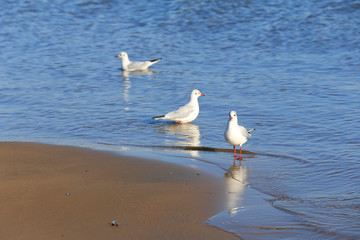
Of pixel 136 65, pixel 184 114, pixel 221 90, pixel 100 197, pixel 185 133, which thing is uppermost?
Result: pixel 136 65

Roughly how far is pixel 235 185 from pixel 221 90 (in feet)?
18.3

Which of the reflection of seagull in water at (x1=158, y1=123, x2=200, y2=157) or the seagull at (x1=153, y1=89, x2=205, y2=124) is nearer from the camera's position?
the reflection of seagull in water at (x1=158, y1=123, x2=200, y2=157)

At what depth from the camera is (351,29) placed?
17203 millimetres

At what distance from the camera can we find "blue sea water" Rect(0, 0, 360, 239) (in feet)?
21.1

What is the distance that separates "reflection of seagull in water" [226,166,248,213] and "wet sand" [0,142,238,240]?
0.11 metres

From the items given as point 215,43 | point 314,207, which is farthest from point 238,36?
point 314,207

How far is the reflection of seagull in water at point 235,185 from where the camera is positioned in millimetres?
5905

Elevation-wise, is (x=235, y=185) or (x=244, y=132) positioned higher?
(x=244, y=132)

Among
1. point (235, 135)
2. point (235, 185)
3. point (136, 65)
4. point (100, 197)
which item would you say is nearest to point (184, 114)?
point (235, 135)

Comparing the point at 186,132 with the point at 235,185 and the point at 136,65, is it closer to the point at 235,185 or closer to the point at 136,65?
the point at 235,185

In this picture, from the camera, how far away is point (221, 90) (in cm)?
1201

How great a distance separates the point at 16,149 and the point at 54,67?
7.30 meters

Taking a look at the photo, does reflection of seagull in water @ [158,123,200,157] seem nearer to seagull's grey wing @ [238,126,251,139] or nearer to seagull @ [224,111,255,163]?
seagull @ [224,111,255,163]

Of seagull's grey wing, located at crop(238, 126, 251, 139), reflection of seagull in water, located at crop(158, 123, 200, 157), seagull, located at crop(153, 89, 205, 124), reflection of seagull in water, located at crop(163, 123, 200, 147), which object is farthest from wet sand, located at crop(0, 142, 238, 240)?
seagull, located at crop(153, 89, 205, 124)
